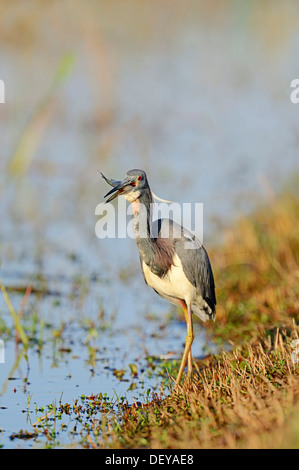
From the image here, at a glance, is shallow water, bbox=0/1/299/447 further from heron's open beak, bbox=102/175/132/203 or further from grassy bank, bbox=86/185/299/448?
heron's open beak, bbox=102/175/132/203

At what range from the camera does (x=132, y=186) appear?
529 cm

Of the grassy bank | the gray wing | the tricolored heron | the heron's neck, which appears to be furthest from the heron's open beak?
the grassy bank

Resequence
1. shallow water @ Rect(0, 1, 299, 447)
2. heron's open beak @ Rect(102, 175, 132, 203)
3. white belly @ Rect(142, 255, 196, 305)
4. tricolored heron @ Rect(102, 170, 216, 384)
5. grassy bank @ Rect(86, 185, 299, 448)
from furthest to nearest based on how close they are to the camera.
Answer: shallow water @ Rect(0, 1, 299, 447) → white belly @ Rect(142, 255, 196, 305) → tricolored heron @ Rect(102, 170, 216, 384) → heron's open beak @ Rect(102, 175, 132, 203) → grassy bank @ Rect(86, 185, 299, 448)

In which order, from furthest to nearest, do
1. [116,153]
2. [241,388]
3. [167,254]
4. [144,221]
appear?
1. [116,153]
2. [167,254]
3. [144,221]
4. [241,388]

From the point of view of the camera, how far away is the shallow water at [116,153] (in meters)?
6.60

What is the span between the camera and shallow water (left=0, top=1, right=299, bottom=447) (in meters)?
6.60

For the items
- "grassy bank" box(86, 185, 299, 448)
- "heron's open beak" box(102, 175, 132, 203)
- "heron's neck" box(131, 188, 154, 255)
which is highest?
"heron's open beak" box(102, 175, 132, 203)

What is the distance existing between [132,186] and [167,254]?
0.55 meters

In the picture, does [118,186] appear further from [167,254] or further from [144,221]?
[167,254]

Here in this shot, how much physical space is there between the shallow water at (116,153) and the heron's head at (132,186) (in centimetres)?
132

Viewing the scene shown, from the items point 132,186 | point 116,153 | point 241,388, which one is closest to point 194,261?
point 132,186

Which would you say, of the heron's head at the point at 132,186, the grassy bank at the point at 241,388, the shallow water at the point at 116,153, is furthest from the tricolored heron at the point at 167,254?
the shallow water at the point at 116,153
